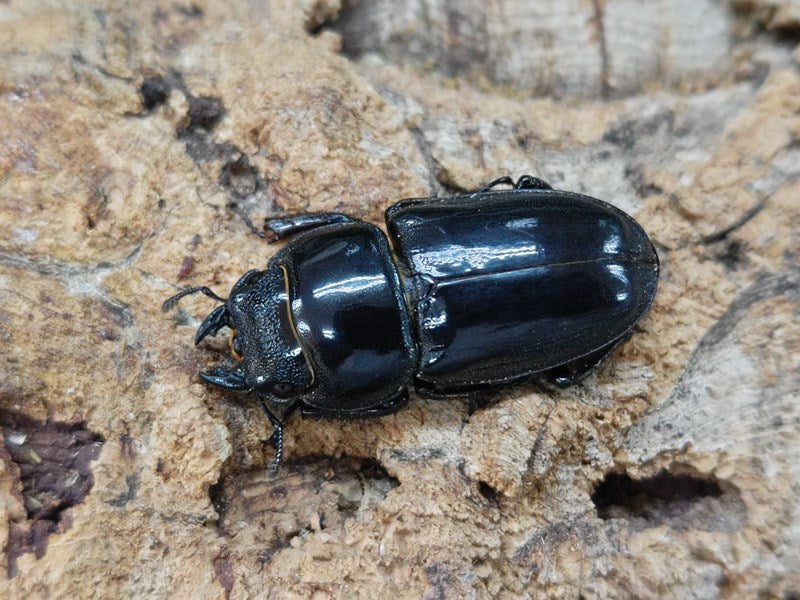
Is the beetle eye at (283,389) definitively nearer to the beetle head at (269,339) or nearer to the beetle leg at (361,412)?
the beetle head at (269,339)

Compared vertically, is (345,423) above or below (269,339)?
below

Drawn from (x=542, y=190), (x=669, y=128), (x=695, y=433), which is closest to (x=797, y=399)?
(x=695, y=433)

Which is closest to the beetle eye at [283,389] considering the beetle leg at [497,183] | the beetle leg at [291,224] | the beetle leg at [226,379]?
the beetle leg at [226,379]

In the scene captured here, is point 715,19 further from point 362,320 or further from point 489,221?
point 362,320

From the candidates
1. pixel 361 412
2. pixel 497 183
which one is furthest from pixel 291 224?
pixel 497 183

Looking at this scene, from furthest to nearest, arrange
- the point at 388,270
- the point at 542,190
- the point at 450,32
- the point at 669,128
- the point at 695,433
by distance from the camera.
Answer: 1. the point at 450,32
2. the point at 669,128
3. the point at 542,190
4. the point at 388,270
5. the point at 695,433

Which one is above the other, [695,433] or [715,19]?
[715,19]

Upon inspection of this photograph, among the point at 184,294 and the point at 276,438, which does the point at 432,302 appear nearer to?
the point at 276,438

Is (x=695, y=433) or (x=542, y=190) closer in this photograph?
(x=695, y=433)
